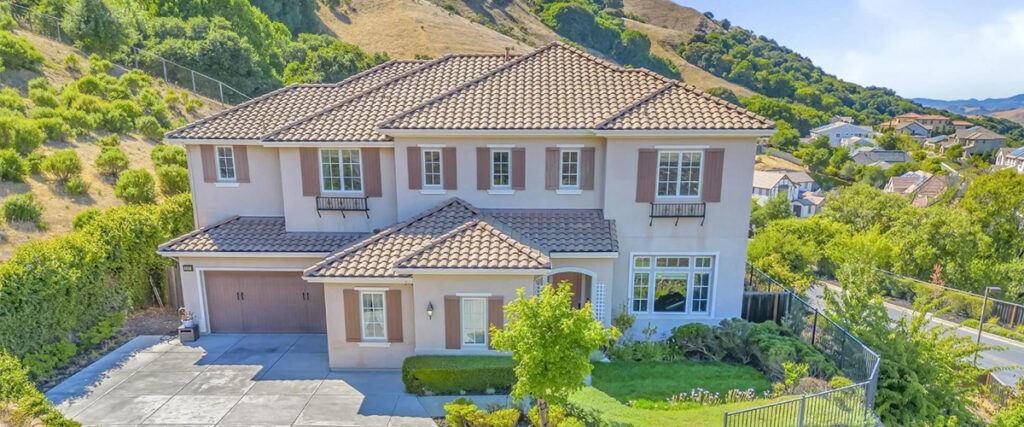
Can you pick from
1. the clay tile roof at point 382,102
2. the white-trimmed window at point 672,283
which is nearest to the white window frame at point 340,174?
the clay tile roof at point 382,102

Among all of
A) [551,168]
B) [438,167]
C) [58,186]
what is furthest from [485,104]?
[58,186]

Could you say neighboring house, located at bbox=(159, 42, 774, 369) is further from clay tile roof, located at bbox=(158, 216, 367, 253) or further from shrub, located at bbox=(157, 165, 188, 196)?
shrub, located at bbox=(157, 165, 188, 196)

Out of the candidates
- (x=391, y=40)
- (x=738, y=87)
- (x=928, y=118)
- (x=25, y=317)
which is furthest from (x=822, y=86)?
(x=25, y=317)

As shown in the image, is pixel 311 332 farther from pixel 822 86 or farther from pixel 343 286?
pixel 822 86

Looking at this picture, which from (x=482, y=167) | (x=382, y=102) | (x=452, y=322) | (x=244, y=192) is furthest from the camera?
(x=382, y=102)

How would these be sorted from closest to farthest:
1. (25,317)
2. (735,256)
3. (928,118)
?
(25,317) → (735,256) → (928,118)

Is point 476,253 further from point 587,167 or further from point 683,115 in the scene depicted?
point 683,115
